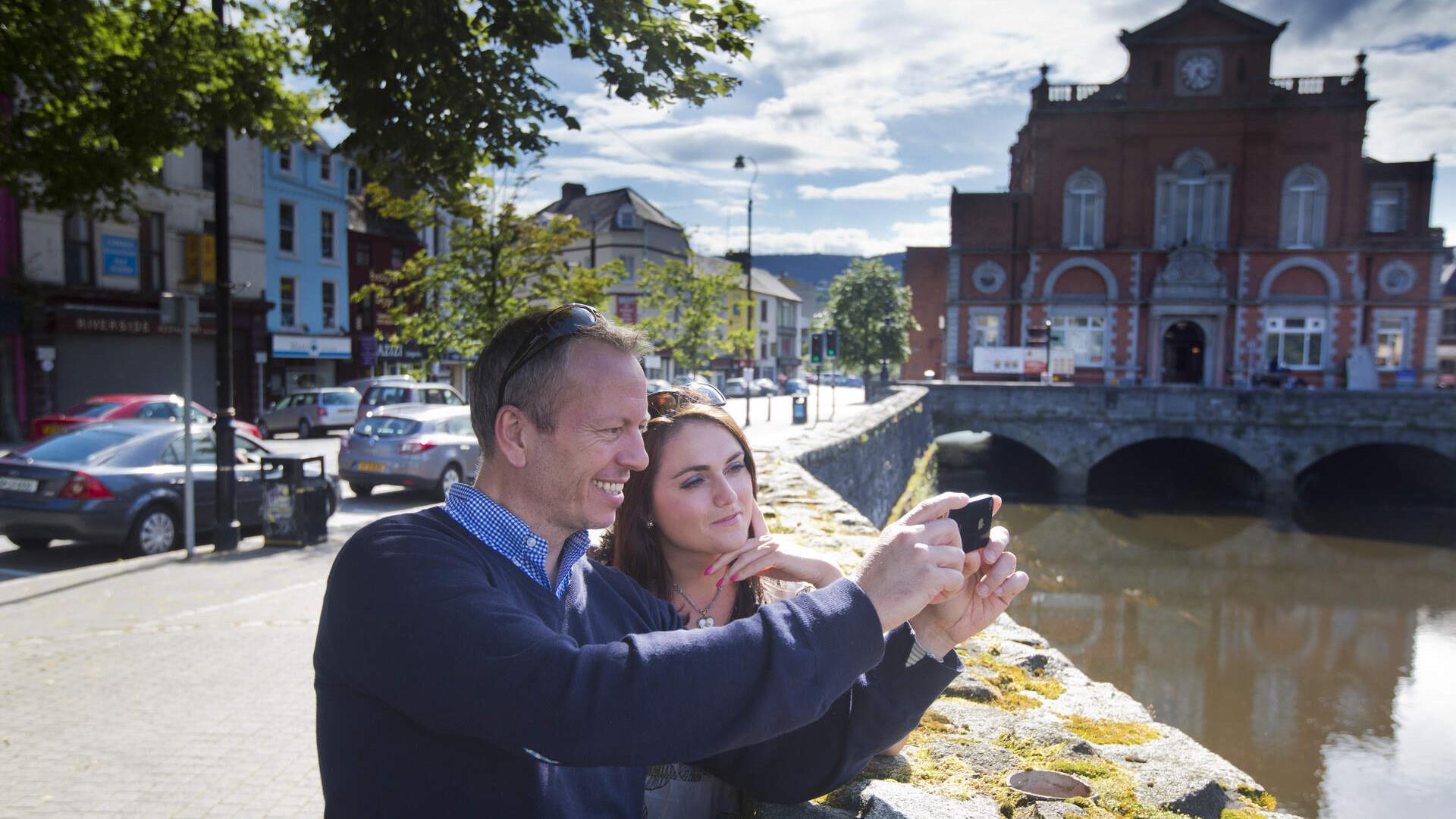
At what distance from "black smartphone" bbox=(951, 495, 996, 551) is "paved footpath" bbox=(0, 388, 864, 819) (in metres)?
3.31

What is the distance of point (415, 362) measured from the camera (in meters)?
39.8

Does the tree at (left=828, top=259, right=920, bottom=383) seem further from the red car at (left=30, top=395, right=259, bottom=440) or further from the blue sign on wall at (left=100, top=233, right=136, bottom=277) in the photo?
the red car at (left=30, top=395, right=259, bottom=440)

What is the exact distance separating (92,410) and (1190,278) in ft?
125

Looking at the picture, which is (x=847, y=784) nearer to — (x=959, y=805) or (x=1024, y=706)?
(x=959, y=805)

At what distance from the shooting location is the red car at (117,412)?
18234mm

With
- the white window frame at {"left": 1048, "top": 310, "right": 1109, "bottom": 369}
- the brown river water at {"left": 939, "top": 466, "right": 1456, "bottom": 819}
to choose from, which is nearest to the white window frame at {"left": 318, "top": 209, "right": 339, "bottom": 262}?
the brown river water at {"left": 939, "top": 466, "right": 1456, "bottom": 819}

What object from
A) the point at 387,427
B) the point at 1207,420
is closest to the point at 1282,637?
the point at 387,427

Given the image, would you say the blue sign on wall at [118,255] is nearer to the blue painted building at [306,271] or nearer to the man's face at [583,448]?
the blue painted building at [306,271]

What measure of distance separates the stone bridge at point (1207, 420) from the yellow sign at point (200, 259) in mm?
25602

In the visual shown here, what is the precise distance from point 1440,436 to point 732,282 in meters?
24.6

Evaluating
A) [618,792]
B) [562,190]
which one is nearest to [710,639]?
[618,792]

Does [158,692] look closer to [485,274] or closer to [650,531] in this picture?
[650,531]

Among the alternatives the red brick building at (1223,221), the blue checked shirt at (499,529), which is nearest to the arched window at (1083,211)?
the red brick building at (1223,221)

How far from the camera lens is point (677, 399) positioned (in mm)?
2916
